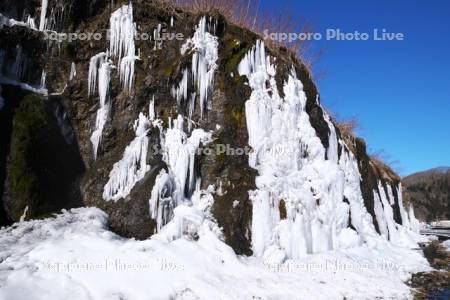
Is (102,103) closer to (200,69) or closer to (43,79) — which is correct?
(43,79)

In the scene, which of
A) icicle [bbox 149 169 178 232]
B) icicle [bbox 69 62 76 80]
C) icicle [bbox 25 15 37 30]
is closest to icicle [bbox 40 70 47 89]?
icicle [bbox 69 62 76 80]

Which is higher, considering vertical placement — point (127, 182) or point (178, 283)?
point (127, 182)

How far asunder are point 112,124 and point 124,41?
2.18 m

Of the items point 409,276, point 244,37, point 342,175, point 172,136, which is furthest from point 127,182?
point 409,276

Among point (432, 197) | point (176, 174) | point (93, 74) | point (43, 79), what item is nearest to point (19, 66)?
point (43, 79)

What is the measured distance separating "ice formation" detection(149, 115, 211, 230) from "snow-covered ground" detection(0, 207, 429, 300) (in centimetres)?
60

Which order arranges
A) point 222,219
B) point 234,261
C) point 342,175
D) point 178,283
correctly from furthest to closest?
point 342,175 < point 222,219 < point 234,261 < point 178,283

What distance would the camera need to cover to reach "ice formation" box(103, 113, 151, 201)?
321 inches

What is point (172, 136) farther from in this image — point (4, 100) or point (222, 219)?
point (4, 100)

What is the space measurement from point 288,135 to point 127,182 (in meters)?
4.25

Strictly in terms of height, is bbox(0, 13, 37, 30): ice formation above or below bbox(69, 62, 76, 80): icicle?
above

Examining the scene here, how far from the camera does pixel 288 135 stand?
9.49m

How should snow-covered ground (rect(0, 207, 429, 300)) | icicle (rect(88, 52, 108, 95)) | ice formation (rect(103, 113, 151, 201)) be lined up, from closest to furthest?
snow-covered ground (rect(0, 207, 429, 300)) < ice formation (rect(103, 113, 151, 201)) < icicle (rect(88, 52, 108, 95))

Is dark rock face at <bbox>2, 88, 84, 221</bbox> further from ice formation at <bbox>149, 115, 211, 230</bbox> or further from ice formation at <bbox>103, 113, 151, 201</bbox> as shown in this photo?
ice formation at <bbox>149, 115, 211, 230</bbox>
